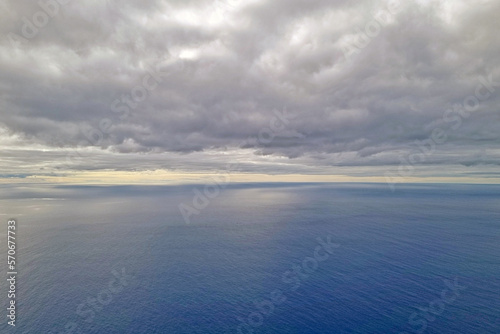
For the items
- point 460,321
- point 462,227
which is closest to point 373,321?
point 460,321

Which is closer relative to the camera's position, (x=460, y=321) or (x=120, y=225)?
(x=460, y=321)

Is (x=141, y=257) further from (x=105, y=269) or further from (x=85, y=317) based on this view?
(x=85, y=317)

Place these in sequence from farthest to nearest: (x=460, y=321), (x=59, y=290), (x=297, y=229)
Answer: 1. (x=297, y=229)
2. (x=59, y=290)
3. (x=460, y=321)

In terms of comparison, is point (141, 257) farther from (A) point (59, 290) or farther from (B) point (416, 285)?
(B) point (416, 285)

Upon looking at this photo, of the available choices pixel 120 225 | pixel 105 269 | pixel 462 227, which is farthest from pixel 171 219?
pixel 462 227

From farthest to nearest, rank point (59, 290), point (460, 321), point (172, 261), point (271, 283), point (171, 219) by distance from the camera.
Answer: point (171, 219) < point (172, 261) < point (271, 283) < point (59, 290) < point (460, 321)

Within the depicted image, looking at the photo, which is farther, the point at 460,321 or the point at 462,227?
the point at 462,227

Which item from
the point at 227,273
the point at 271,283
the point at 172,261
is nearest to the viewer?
the point at 271,283

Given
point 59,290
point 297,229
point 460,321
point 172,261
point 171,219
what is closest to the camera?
point 460,321
